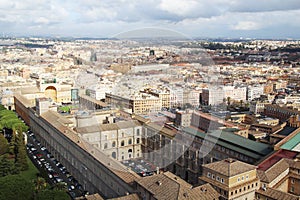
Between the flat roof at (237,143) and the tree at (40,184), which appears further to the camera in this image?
the tree at (40,184)

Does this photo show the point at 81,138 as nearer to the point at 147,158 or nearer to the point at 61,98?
the point at 147,158

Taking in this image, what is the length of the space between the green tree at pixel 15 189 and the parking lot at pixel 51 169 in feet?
5.83

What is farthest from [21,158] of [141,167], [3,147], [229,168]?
[229,168]

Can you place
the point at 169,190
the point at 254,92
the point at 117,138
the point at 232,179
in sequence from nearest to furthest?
the point at 169,190 < the point at 232,179 < the point at 117,138 < the point at 254,92

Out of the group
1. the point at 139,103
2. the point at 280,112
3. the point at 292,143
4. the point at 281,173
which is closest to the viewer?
the point at 281,173

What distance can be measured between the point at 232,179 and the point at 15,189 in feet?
24.9

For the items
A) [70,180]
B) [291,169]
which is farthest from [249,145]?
[70,180]

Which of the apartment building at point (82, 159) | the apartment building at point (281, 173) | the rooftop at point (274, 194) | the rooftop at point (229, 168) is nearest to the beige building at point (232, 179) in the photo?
the rooftop at point (229, 168)

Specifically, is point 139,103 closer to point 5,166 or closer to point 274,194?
point 5,166

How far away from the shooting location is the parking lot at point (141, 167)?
14.3m

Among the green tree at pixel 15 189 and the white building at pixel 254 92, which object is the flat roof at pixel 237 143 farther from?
the white building at pixel 254 92

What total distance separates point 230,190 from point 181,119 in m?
5.90

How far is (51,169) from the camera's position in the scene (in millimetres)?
17062

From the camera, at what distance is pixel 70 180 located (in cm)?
1561
